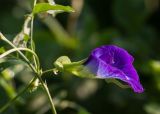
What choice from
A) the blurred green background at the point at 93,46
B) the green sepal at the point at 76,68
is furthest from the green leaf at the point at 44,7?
the blurred green background at the point at 93,46

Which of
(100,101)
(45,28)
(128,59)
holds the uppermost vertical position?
(128,59)

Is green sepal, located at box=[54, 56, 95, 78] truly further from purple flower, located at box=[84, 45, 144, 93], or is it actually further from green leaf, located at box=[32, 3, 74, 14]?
green leaf, located at box=[32, 3, 74, 14]

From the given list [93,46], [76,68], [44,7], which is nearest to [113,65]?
[76,68]

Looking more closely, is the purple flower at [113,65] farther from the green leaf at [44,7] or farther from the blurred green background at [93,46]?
the blurred green background at [93,46]

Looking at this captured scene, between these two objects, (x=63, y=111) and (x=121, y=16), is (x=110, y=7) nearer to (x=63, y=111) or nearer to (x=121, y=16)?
(x=121, y=16)

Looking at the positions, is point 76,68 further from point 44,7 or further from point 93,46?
point 93,46

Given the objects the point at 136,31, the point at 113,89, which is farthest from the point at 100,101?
the point at 136,31
